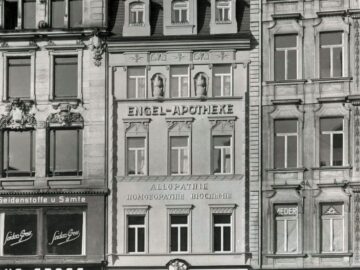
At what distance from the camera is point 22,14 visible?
137 ft

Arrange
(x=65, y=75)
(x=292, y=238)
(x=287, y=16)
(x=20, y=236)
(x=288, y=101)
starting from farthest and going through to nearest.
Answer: (x=65, y=75) → (x=20, y=236) → (x=287, y=16) → (x=288, y=101) → (x=292, y=238)

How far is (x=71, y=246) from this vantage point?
40.2 meters

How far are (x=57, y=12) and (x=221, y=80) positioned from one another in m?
7.87

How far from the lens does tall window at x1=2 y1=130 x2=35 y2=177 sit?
41.0 metres

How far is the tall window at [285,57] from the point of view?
3991 cm

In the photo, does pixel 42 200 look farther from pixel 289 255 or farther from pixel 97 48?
pixel 289 255

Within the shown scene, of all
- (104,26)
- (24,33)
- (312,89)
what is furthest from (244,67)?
(24,33)

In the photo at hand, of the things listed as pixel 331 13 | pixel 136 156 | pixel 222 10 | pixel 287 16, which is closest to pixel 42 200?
pixel 136 156

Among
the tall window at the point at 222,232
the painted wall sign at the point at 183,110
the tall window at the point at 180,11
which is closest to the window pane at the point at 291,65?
the painted wall sign at the point at 183,110

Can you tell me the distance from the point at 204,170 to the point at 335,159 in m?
5.41

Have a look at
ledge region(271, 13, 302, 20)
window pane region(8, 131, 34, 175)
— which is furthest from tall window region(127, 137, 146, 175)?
ledge region(271, 13, 302, 20)

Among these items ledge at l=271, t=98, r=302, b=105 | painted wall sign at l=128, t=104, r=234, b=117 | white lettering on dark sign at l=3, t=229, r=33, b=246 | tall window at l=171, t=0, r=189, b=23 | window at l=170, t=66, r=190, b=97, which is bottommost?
white lettering on dark sign at l=3, t=229, r=33, b=246

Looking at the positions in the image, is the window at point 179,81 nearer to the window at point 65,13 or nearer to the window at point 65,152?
the window at point 65,152

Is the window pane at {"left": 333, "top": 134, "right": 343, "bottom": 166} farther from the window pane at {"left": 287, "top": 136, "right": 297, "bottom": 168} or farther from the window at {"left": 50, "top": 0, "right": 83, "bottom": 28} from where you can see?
the window at {"left": 50, "top": 0, "right": 83, "bottom": 28}
